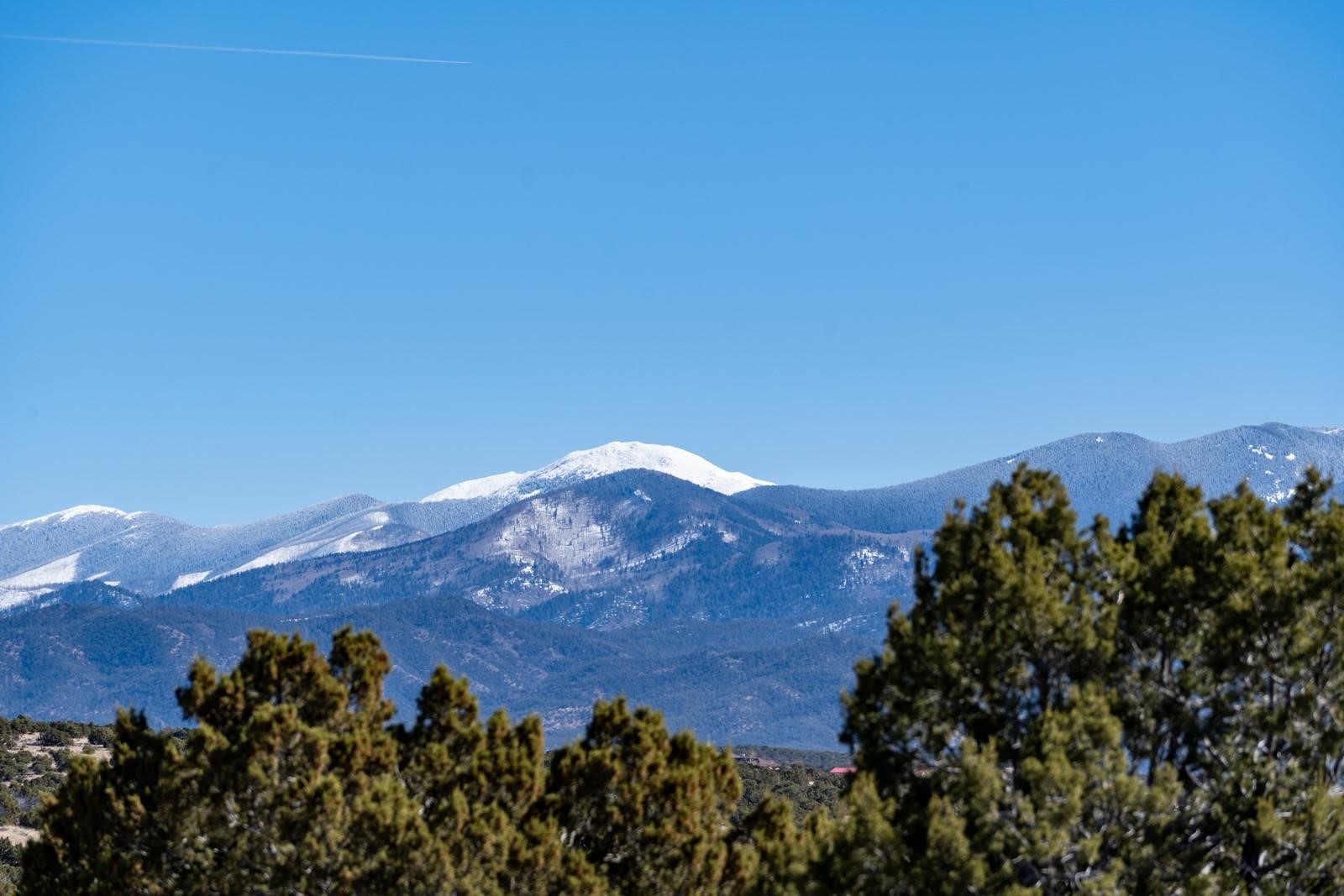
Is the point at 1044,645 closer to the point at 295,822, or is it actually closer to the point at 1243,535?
the point at 1243,535

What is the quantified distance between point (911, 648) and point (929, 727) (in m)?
1.16

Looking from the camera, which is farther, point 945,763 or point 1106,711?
point 945,763

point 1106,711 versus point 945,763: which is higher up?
point 1106,711

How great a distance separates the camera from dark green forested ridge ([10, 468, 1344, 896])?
23.0 meters

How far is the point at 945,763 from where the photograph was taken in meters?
24.3

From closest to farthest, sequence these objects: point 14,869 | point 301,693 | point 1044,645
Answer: point 1044,645 → point 301,693 → point 14,869

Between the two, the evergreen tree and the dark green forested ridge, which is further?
the dark green forested ridge

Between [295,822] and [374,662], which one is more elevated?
[374,662]

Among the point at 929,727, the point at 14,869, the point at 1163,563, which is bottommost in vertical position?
the point at 14,869

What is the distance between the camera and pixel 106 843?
2797 cm

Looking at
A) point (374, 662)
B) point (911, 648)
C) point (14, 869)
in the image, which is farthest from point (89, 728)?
point (911, 648)

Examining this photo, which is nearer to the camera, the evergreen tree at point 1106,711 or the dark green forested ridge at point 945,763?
the evergreen tree at point 1106,711

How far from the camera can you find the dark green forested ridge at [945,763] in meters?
23.0

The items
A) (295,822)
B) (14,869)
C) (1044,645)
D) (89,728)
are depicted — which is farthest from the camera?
(89,728)
